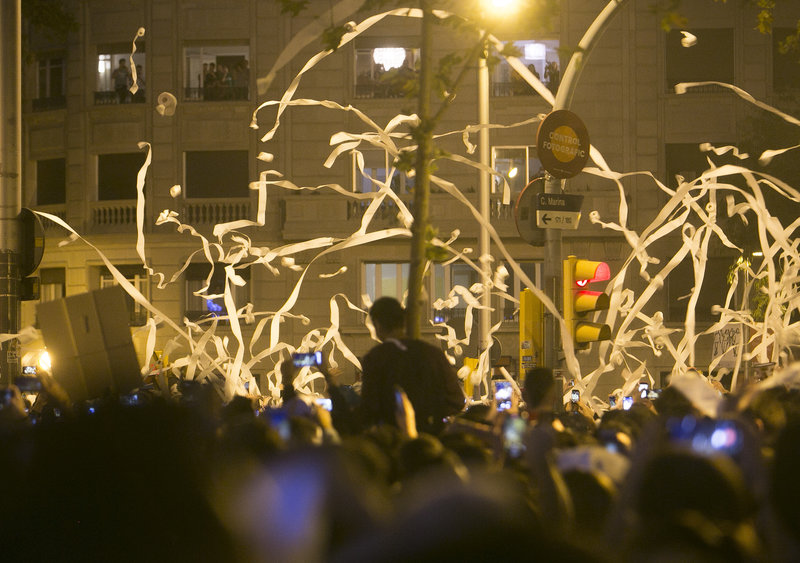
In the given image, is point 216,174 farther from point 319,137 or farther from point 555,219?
point 555,219

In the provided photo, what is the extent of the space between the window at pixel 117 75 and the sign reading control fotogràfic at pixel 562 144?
21.2 metres

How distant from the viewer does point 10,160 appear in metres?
11.7

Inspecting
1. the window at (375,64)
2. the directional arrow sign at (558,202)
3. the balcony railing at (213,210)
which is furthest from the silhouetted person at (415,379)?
the window at (375,64)

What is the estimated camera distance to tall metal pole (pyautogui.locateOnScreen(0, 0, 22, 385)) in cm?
1152

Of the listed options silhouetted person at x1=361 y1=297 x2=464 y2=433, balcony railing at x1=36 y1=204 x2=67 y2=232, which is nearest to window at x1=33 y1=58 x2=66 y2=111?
balcony railing at x1=36 y1=204 x2=67 y2=232

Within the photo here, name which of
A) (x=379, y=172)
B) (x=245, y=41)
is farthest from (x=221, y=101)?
(x=379, y=172)

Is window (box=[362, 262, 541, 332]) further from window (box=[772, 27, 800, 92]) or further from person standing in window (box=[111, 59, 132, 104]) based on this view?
person standing in window (box=[111, 59, 132, 104])

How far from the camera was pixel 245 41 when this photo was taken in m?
29.8

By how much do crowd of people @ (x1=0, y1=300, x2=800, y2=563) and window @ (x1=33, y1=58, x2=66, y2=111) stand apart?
29.0 meters

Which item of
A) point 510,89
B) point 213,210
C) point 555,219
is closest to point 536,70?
point 510,89

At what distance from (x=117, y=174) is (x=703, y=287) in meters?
15.4

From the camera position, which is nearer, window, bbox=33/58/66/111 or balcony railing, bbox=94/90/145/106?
balcony railing, bbox=94/90/145/106

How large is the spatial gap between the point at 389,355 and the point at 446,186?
6.66ft

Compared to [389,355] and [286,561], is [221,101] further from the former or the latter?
[286,561]
